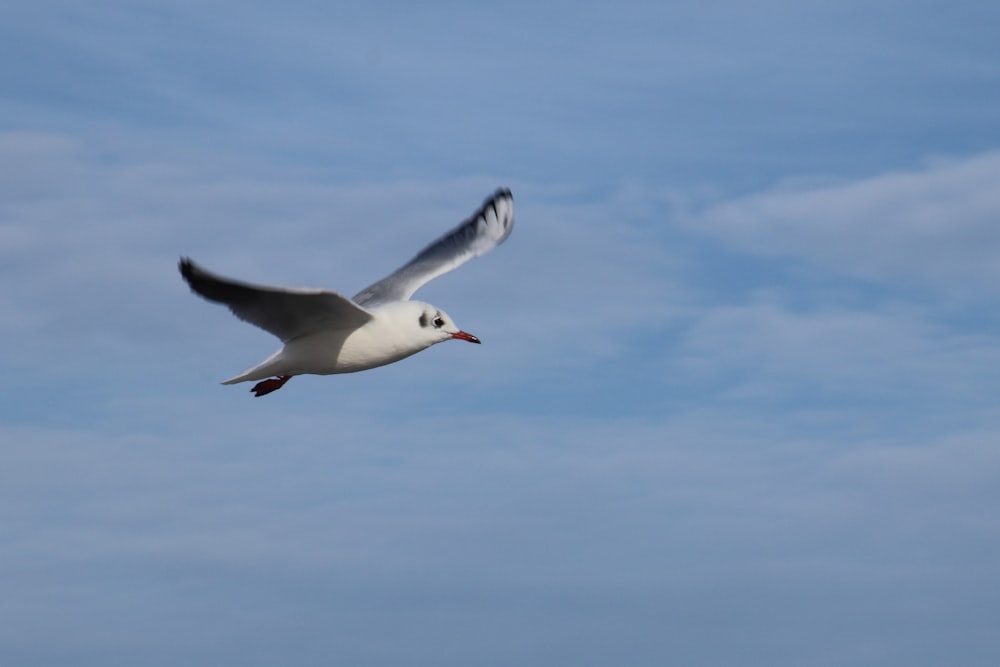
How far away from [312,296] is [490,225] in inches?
285

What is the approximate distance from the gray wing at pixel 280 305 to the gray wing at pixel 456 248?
3.32 meters

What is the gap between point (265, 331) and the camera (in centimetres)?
1853

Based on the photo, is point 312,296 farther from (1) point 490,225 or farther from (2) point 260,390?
(1) point 490,225

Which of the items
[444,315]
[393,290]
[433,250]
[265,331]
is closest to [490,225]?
[433,250]

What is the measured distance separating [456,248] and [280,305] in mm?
6503

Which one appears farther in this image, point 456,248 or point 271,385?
point 456,248

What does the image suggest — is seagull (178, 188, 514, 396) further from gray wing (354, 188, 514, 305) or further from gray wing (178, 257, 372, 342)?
gray wing (354, 188, 514, 305)

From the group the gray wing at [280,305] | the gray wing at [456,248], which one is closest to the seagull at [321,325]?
the gray wing at [280,305]

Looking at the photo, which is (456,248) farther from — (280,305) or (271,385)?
(280,305)

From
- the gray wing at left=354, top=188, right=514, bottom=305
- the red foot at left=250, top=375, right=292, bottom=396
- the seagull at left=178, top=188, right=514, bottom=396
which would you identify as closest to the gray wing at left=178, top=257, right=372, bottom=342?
the seagull at left=178, top=188, right=514, bottom=396

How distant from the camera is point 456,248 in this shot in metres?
23.7

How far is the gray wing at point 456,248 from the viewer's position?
72.7 ft

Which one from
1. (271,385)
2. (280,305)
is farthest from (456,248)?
(280,305)

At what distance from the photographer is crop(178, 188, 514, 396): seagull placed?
1670 centimetres
